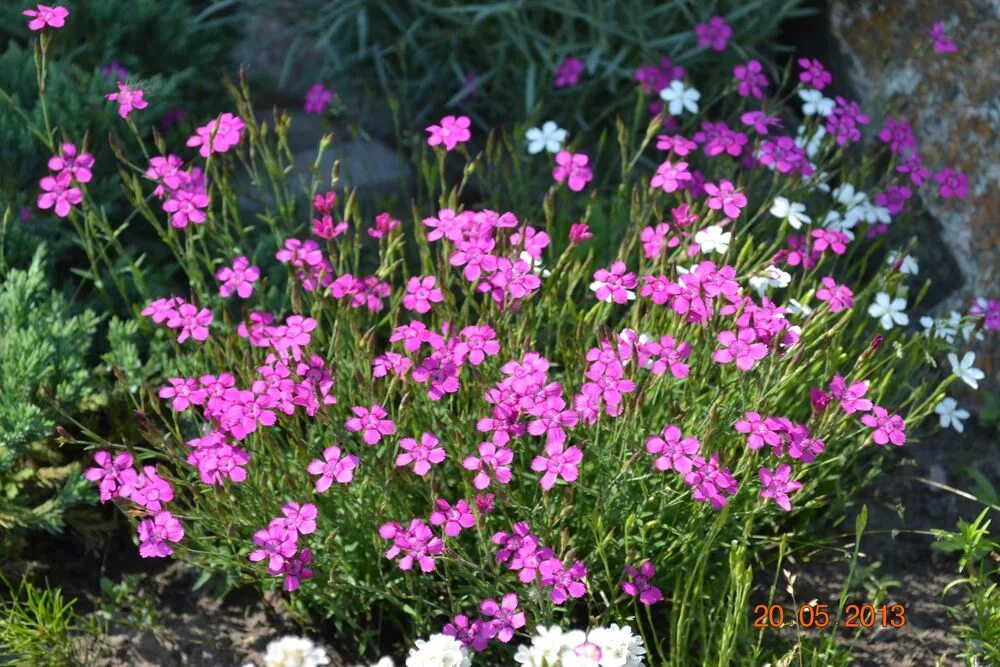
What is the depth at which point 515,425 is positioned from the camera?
2.07 meters

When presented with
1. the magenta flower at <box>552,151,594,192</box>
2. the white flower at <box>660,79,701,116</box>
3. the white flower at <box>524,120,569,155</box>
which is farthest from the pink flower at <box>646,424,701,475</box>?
the white flower at <box>660,79,701,116</box>

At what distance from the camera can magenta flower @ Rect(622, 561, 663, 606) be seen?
2.21 metres

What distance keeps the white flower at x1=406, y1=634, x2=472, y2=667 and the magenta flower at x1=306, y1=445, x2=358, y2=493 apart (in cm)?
35

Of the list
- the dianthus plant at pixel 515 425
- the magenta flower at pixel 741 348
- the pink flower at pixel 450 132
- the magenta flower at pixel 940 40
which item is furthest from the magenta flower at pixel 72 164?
the magenta flower at pixel 940 40

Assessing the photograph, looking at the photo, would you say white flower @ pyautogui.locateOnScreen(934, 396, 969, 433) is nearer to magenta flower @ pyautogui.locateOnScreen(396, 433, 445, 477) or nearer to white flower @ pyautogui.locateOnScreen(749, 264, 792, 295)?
white flower @ pyautogui.locateOnScreen(749, 264, 792, 295)

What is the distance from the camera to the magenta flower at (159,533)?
207cm

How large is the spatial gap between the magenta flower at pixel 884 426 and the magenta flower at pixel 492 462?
2.40 ft

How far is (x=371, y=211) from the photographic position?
3.88m

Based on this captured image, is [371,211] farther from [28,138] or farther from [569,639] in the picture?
[569,639]

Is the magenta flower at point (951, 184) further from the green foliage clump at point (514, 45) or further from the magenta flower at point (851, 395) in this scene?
the magenta flower at point (851, 395)

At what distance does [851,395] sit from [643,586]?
0.58 meters

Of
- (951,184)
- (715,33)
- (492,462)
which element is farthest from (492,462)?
(715,33)

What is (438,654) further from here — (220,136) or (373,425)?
(220,136)

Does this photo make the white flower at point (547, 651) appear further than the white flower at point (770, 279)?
No
